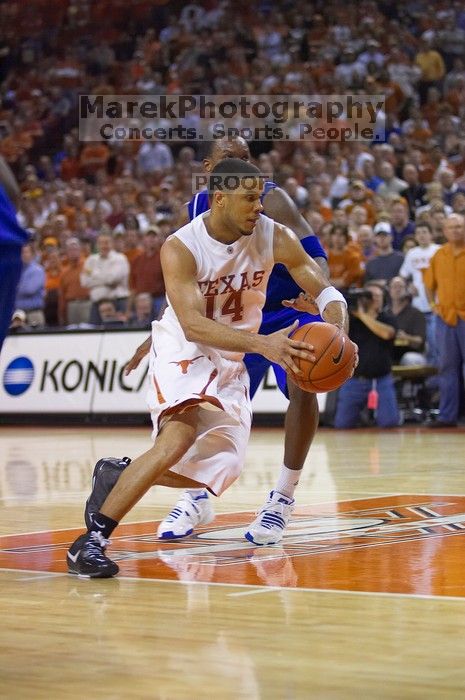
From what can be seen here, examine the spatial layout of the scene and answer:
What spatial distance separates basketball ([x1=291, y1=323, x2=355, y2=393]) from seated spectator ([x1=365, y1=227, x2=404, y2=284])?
9.78m

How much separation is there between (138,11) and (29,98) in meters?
2.98

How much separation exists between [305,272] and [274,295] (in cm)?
98

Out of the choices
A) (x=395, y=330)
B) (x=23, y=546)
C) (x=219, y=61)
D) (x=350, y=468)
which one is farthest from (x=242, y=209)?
(x=219, y=61)

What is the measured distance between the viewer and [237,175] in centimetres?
551

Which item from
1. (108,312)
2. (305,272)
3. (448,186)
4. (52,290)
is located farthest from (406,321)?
(305,272)

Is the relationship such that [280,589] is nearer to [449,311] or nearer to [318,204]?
[449,311]

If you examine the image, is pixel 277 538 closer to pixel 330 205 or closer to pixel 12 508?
pixel 12 508

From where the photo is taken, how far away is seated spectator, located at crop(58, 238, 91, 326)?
57.1ft

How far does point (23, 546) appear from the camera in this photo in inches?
237

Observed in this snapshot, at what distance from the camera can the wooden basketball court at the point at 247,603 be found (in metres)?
3.36

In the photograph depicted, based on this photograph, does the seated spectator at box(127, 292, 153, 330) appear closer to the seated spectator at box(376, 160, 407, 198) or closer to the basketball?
the seated spectator at box(376, 160, 407, 198)

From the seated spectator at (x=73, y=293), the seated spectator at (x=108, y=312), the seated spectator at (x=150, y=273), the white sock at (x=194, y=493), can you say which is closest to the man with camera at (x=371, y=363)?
the seated spectator at (x=150, y=273)

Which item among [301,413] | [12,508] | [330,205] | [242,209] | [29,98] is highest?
[29,98]

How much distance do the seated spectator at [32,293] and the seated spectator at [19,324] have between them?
0.70ft
